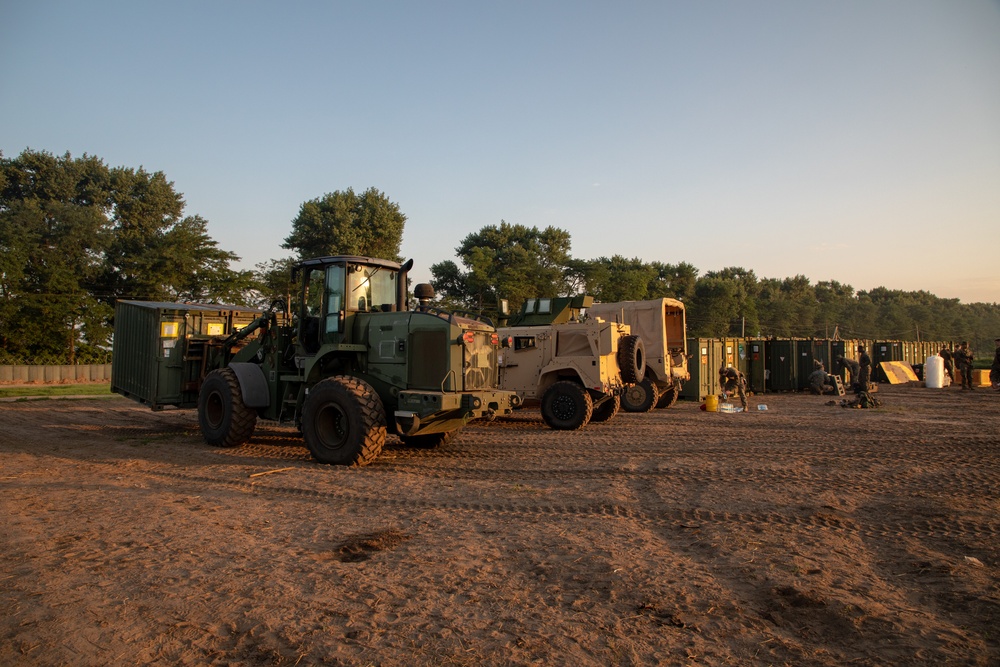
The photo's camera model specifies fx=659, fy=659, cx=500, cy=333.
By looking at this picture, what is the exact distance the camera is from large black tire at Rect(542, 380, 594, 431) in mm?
13305

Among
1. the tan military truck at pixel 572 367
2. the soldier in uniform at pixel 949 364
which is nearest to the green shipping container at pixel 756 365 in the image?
the tan military truck at pixel 572 367

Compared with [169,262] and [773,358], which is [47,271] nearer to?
[169,262]

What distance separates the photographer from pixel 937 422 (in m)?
14.1

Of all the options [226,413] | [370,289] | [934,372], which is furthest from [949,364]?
[226,413]

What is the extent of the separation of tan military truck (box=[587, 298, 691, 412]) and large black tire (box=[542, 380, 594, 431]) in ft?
12.2

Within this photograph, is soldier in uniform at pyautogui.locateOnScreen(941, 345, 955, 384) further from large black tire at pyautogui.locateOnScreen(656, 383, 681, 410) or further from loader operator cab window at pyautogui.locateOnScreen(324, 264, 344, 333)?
loader operator cab window at pyautogui.locateOnScreen(324, 264, 344, 333)

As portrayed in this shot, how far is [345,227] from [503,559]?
36232 mm

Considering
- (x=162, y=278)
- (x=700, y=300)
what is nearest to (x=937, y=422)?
(x=162, y=278)

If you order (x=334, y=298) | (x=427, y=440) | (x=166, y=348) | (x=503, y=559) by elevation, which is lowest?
(x=503, y=559)

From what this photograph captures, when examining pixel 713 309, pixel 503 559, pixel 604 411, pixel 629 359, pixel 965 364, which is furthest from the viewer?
pixel 713 309

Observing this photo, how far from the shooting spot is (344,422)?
8773mm

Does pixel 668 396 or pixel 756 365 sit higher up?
pixel 756 365

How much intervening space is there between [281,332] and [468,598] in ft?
23.9

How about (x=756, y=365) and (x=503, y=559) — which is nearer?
(x=503, y=559)
